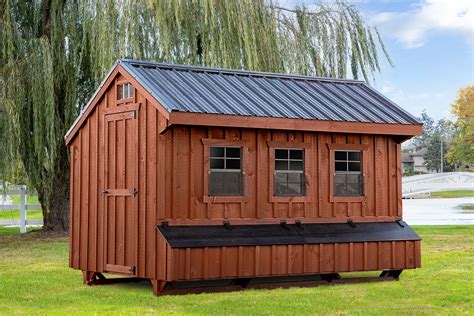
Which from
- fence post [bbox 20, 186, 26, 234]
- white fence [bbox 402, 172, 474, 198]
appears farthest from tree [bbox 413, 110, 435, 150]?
fence post [bbox 20, 186, 26, 234]

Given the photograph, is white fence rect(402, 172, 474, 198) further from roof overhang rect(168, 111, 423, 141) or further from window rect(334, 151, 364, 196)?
window rect(334, 151, 364, 196)

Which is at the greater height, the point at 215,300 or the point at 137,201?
the point at 137,201

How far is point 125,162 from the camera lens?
13.4m

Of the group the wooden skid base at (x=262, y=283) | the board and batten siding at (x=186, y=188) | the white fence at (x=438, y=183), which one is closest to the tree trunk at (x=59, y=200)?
the board and batten siding at (x=186, y=188)

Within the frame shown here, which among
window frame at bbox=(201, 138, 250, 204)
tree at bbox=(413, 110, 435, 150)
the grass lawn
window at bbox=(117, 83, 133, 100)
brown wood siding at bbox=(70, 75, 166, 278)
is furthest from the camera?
tree at bbox=(413, 110, 435, 150)

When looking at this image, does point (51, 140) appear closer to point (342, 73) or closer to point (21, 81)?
point (21, 81)

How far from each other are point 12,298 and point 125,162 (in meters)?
2.60

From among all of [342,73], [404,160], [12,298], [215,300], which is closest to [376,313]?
[215,300]

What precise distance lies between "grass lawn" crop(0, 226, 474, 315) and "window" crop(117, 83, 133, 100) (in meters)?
2.98

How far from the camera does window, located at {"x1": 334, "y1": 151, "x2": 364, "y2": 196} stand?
14367mm

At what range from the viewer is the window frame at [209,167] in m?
13.0

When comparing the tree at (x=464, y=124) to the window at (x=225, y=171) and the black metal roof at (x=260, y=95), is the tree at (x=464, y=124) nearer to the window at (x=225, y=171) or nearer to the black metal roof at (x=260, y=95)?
the black metal roof at (x=260, y=95)

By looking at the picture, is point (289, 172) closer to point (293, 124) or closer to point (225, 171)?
point (293, 124)

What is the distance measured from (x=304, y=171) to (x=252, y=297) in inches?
102
